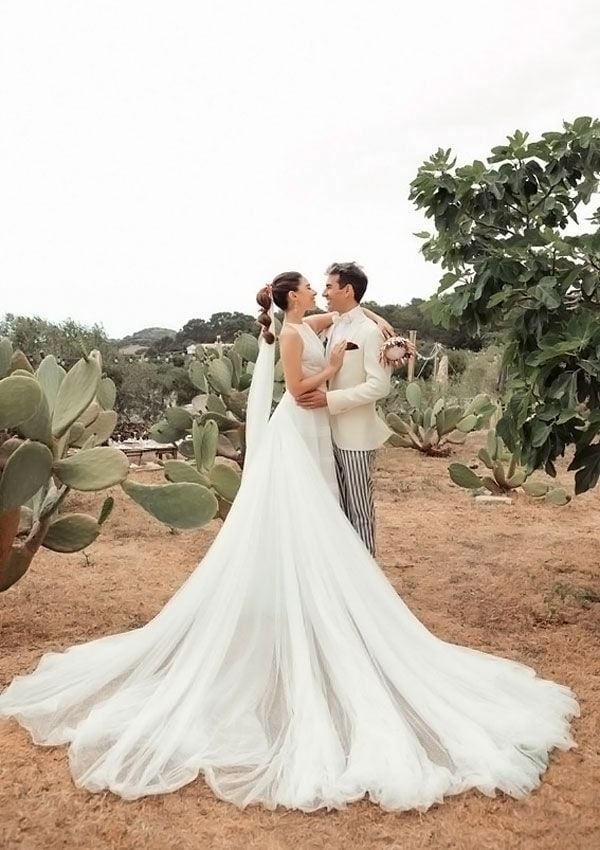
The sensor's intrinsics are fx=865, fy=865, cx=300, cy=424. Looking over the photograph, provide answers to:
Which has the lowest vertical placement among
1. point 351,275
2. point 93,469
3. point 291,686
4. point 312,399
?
point 291,686

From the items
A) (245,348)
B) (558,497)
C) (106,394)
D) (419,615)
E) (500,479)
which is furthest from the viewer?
(500,479)

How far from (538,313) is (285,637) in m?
1.65

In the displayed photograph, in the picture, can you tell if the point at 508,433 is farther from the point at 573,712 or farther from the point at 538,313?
the point at 573,712

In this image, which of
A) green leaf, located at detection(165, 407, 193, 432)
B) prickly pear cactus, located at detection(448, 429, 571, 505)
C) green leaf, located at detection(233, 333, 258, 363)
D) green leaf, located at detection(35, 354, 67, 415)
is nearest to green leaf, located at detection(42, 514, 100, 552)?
green leaf, located at detection(35, 354, 67, 415)

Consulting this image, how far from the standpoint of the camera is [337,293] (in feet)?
11.5

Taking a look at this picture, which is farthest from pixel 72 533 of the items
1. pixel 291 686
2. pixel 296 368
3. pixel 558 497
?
pixel 558 497

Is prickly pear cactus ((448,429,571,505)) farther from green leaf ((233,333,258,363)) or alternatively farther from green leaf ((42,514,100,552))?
green leaf ((42,514,100,552))

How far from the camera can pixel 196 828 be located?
93.3 inches

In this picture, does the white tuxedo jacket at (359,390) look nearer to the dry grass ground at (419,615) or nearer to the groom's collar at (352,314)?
the groom's collar at (352,314)

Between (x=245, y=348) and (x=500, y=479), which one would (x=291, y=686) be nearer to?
(x=245, y=348)

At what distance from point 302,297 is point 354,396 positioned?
0.44 m

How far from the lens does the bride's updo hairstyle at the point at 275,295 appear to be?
3363 millimetres

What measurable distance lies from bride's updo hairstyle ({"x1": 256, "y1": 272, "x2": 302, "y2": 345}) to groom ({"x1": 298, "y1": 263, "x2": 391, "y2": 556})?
207 mm

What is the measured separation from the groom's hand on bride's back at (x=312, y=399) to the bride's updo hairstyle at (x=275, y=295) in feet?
0.84
